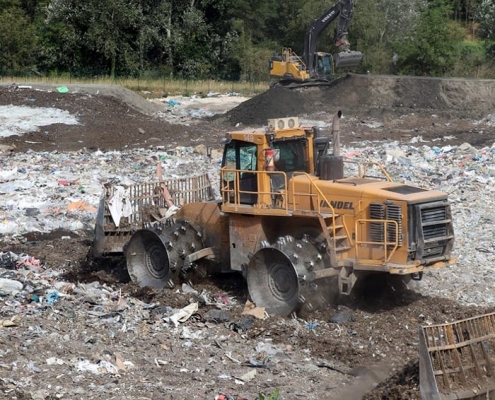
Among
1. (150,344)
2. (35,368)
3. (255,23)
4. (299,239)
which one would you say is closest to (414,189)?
(299,239)

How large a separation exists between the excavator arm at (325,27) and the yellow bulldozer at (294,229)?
753 inches

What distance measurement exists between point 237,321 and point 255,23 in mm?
45897

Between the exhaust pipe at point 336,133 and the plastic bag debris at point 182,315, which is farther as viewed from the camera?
the exhaust pipe at point 336,133

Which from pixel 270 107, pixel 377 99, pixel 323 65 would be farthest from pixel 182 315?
pixel 323 65

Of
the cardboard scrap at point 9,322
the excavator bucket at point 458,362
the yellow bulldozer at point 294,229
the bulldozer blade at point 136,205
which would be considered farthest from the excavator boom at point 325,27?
the excavator bucket at point 458,362

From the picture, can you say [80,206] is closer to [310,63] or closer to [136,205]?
[136,205]

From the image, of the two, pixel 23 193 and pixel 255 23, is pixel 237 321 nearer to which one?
pixel 23 193

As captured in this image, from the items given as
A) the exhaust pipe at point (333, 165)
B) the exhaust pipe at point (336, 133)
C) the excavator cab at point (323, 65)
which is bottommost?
the exhaust pipe at point (333, 165)

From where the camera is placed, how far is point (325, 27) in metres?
32.9

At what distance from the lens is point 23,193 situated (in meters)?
18.0

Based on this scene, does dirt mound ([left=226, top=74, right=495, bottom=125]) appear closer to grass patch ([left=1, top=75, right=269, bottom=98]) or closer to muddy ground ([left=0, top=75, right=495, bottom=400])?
grass patch ([left=1, top=75, right=269, bottom=98])

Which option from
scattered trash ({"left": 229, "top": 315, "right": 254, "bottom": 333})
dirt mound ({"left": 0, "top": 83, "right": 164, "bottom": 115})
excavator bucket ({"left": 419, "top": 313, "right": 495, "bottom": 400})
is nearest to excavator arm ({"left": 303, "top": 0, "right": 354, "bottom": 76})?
dirt mound ({"left": 0, "top": 83, "right": 164, "bottom": 115})

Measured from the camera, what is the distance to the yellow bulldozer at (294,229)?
34.0ft

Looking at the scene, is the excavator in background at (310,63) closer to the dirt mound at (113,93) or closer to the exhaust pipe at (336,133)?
the dirt mound at (113,93)
